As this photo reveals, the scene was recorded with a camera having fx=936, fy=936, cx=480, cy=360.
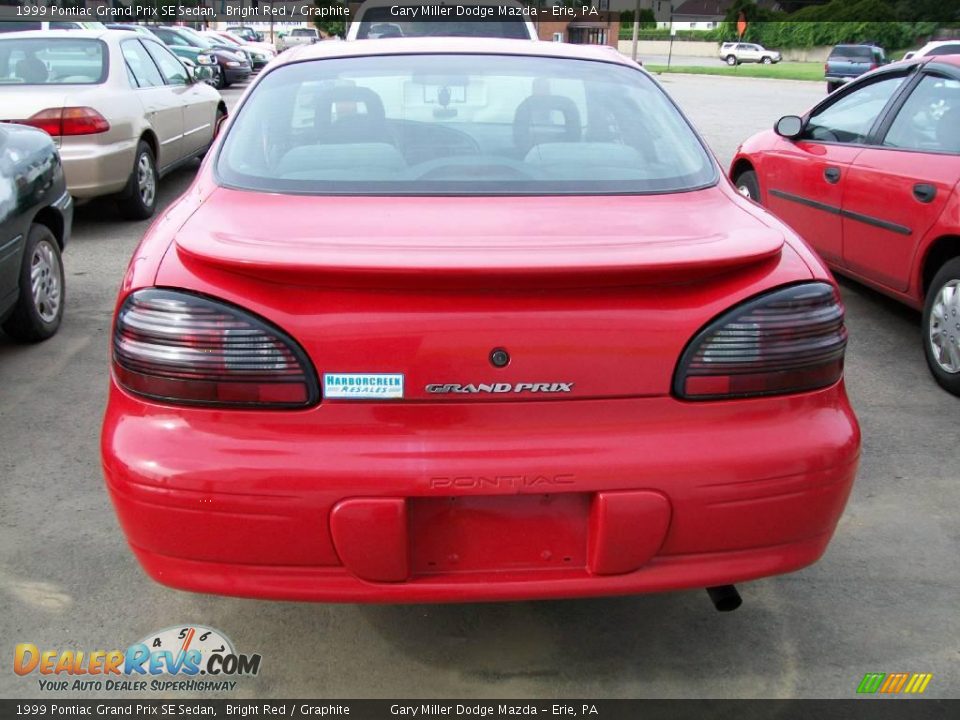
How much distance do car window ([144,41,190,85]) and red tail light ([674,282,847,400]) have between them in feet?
25.2

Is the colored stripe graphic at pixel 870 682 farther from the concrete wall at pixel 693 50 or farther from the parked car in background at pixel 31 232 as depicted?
the concrete wall at pixel 693 50

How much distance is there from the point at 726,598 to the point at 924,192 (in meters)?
2.96

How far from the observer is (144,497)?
213cm

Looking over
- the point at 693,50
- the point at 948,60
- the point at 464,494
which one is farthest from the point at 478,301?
the point at 693,50

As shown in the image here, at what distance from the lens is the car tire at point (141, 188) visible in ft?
24.8

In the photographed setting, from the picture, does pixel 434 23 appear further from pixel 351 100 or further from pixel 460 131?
pixel 460 131

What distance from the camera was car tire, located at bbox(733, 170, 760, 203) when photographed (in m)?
6.53

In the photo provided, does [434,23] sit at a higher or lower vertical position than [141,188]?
higher

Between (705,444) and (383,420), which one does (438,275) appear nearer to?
(383,420)

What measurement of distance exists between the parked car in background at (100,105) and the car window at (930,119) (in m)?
5.46

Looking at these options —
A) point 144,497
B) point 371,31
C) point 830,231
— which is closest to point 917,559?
point 144,497

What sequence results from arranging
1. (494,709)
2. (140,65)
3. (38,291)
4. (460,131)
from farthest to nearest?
(140,65)
(38,291)
(460,131)
(494,709)

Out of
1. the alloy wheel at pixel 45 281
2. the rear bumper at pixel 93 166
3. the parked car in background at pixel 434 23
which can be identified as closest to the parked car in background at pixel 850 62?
the parked car in background at pixel 434 23

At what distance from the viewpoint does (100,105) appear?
7051 mm
